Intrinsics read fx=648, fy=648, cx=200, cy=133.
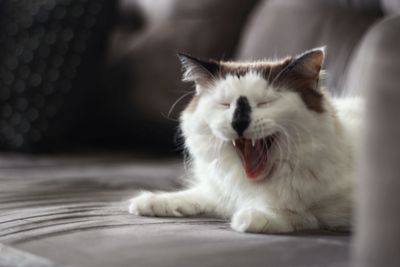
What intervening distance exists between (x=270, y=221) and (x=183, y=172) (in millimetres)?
645

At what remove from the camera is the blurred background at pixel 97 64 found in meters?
2.00

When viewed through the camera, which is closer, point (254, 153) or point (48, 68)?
point (254, 153)

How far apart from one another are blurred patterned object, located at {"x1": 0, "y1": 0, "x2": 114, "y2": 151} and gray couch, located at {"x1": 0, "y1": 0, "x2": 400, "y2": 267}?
113mm

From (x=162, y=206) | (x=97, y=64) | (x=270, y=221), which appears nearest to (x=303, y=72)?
(x=270, y=221)

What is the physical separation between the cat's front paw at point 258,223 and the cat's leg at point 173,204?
16 centimetres

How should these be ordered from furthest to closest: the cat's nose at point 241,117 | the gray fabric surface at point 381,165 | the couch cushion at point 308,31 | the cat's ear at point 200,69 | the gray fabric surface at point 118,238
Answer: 1. the couch cushion at point 308,31
2. the cat's ear at point 200,69
3. the cat's nose at point 241,117
4. the gray fabric surface at point 118,238
5. the gray fabric surface at point 381,165

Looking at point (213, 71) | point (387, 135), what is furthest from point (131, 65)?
point (387, 135)

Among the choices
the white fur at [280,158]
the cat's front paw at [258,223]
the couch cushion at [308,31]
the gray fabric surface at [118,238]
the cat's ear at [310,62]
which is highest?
→ the couch cushion at [308,31]

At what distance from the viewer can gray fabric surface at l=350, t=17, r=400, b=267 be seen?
721mm

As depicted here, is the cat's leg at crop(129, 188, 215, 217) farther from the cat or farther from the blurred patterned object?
the blurred patterned object

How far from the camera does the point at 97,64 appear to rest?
208cm

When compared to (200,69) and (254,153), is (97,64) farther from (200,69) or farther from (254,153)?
(254,153)

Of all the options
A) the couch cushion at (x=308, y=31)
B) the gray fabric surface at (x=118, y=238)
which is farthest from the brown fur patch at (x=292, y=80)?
the couch cushion at (x=308, y=31)

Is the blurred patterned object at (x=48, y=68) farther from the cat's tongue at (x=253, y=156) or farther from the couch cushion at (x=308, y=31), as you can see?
the cat's tongue at (x=253, y=156)
